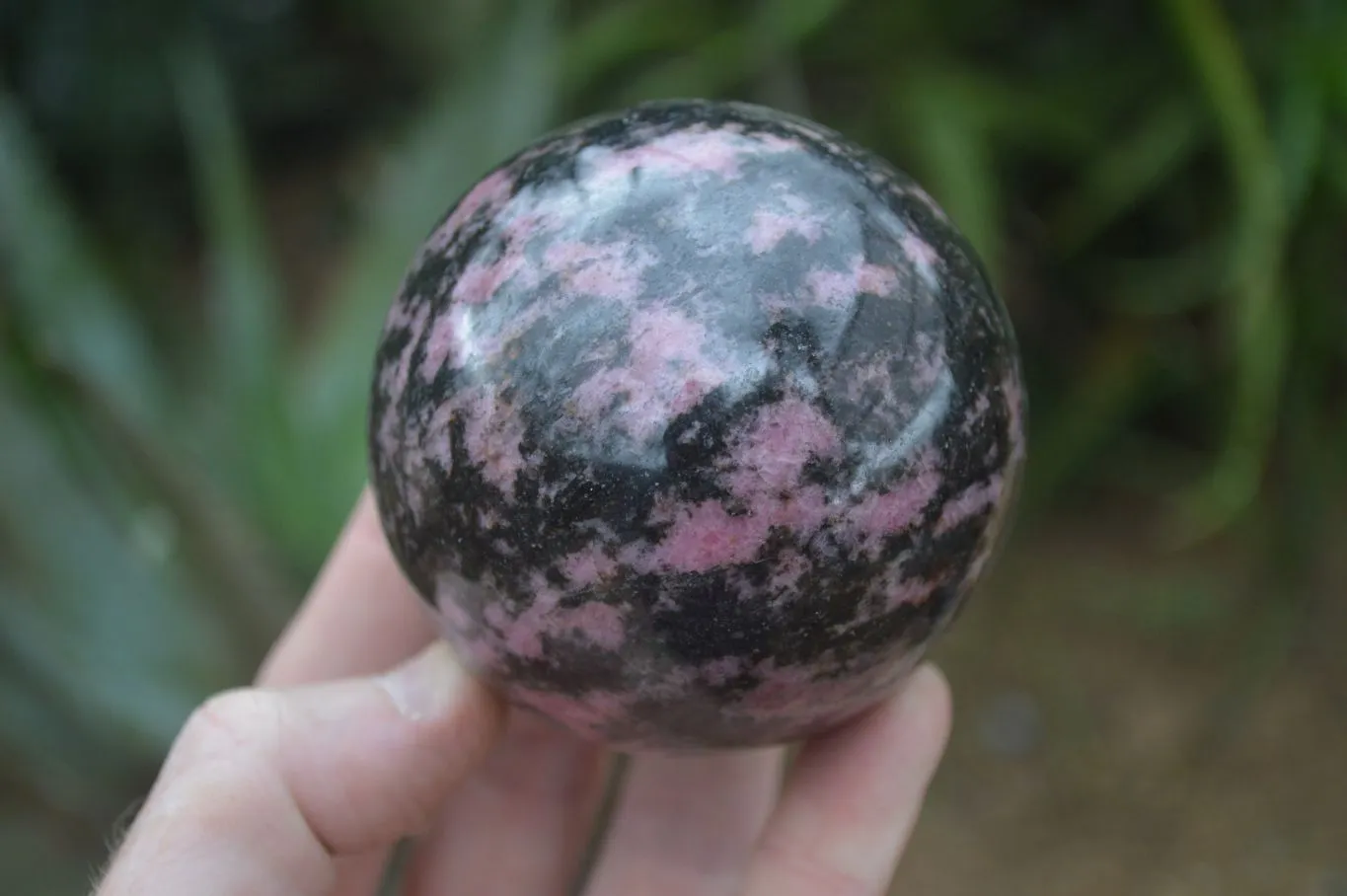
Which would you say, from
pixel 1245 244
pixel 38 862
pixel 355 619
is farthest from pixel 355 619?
pixel 1245 244

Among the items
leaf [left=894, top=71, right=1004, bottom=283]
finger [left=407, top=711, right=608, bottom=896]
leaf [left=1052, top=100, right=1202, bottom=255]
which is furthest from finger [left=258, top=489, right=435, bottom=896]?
leaf [left=1052, top=100, right=1202, bottom=255]

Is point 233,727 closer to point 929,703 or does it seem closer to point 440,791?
point 440,791

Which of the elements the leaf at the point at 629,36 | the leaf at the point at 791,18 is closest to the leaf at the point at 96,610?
the leaf at the point at 629,36

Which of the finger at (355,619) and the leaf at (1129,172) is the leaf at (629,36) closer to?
the leaf at (1129,172)

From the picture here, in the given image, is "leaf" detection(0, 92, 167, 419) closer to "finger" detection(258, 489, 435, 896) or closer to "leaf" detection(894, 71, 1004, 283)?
"finger" detection(258, 489, 435, 896)

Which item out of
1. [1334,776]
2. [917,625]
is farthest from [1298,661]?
[917,625]

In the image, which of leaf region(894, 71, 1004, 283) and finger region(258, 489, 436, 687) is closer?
finger region(258, 489, 436, 687)
